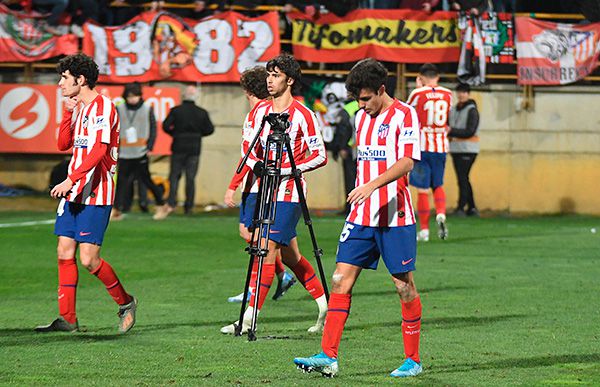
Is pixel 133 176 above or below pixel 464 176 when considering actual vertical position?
above

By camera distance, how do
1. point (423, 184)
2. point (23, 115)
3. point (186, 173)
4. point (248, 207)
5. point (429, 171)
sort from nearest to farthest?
1. point (248, 207)
2. point (423, 184)
3. point (429, 171)
4. point (186, 173)
5. point (23, 115)

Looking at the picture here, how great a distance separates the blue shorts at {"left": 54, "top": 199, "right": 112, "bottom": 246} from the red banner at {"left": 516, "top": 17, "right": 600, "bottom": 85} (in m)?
17.9

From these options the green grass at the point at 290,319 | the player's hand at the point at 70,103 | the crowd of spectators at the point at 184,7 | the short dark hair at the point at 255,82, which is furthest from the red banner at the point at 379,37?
the player's hand at the point at 70,103

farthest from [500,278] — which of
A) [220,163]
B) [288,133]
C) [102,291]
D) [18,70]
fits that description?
[18,70]

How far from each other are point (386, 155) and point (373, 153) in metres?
0.09

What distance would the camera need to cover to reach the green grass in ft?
28.7

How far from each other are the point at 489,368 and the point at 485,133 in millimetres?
18679

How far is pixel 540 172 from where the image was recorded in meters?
27.4

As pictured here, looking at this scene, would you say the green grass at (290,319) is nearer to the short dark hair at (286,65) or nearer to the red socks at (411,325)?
the red socks at (411,325)

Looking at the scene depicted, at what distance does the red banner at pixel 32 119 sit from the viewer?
26.1 metres

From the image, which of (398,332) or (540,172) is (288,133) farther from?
(540,172)

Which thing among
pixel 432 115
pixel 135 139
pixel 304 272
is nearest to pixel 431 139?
pixel 432 115

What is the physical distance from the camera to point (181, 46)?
86.5 feet

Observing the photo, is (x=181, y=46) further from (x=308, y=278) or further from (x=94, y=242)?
(x=94, y=242)
